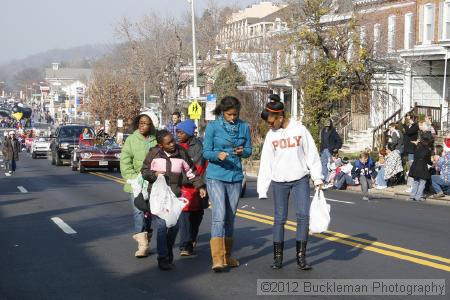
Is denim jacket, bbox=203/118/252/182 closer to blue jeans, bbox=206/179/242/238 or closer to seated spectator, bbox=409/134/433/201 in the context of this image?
blue jeans, bbox=206/179/242/238

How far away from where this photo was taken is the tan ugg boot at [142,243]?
1000 cm

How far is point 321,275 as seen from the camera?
8812 mm

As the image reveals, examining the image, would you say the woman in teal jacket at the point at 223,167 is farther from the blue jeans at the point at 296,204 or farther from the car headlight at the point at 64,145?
the car headlight at the point at 64,145

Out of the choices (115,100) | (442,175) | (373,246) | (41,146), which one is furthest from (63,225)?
(115,100)

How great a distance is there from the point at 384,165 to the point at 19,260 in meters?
14.4

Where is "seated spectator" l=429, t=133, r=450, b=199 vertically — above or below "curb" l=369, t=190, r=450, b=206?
above

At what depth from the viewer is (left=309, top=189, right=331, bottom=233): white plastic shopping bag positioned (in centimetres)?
906

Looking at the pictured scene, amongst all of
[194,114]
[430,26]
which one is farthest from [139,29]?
[430,26]

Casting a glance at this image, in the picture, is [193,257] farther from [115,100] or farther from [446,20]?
[115,100]

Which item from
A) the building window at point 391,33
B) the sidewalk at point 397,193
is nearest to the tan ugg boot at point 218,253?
the sidewalk at point 397,193

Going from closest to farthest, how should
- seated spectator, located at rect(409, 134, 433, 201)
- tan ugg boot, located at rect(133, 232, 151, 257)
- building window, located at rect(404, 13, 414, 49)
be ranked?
1. tan ugg boot, located at rect(133, 232, 151, 257)
2. seated spectator, located at rect(409, 134, 433, 201)
3. building window, located at rect(404, 13, 414, 49)

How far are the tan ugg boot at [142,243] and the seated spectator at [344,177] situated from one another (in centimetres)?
1322

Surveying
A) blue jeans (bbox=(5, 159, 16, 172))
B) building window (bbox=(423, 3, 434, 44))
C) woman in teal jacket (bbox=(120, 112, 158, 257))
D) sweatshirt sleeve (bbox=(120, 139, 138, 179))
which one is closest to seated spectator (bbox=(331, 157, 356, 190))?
building window (bbox=(423, 3, 434, 44))

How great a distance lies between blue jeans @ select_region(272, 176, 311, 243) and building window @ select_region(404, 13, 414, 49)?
27.8 m
